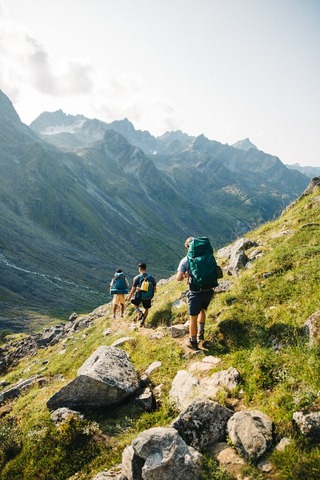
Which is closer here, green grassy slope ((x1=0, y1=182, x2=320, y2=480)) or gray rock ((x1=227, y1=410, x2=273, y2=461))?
gray rock ((x1=227, y1=410, x2=273, y2=461))

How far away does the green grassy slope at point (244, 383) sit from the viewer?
6410mm

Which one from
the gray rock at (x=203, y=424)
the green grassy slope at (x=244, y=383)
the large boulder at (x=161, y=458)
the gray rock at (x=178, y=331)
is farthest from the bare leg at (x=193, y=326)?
the large boulder at (x=161, y=458)

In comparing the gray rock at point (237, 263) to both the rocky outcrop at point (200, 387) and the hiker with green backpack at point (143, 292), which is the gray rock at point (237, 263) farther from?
the rocky outcrop at point (200, 387)

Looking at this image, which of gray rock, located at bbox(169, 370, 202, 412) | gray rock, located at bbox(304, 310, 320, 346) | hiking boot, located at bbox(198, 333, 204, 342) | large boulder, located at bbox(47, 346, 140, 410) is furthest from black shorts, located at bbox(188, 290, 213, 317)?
gray rock, located at bbox(304, 310, 320, 346)

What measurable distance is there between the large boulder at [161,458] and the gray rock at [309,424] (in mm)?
1935

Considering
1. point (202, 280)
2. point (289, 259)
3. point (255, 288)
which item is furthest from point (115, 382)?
point (289, 259)

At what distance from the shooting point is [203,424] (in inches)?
257

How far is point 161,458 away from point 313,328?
468 cm

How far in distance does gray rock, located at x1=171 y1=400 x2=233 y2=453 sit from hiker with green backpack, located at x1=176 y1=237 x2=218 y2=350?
3498mm

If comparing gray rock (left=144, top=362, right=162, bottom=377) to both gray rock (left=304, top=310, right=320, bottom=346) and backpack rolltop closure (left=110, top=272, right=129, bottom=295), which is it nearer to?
gray rock (left=304, top=310, right=320, bottom=346)

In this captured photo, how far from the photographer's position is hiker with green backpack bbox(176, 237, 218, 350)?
10.1 m

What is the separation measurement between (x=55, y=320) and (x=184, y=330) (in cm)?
7274

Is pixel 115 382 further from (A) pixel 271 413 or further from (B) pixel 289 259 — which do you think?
(B) pixel 289 259

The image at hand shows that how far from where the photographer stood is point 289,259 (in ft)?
41.1
